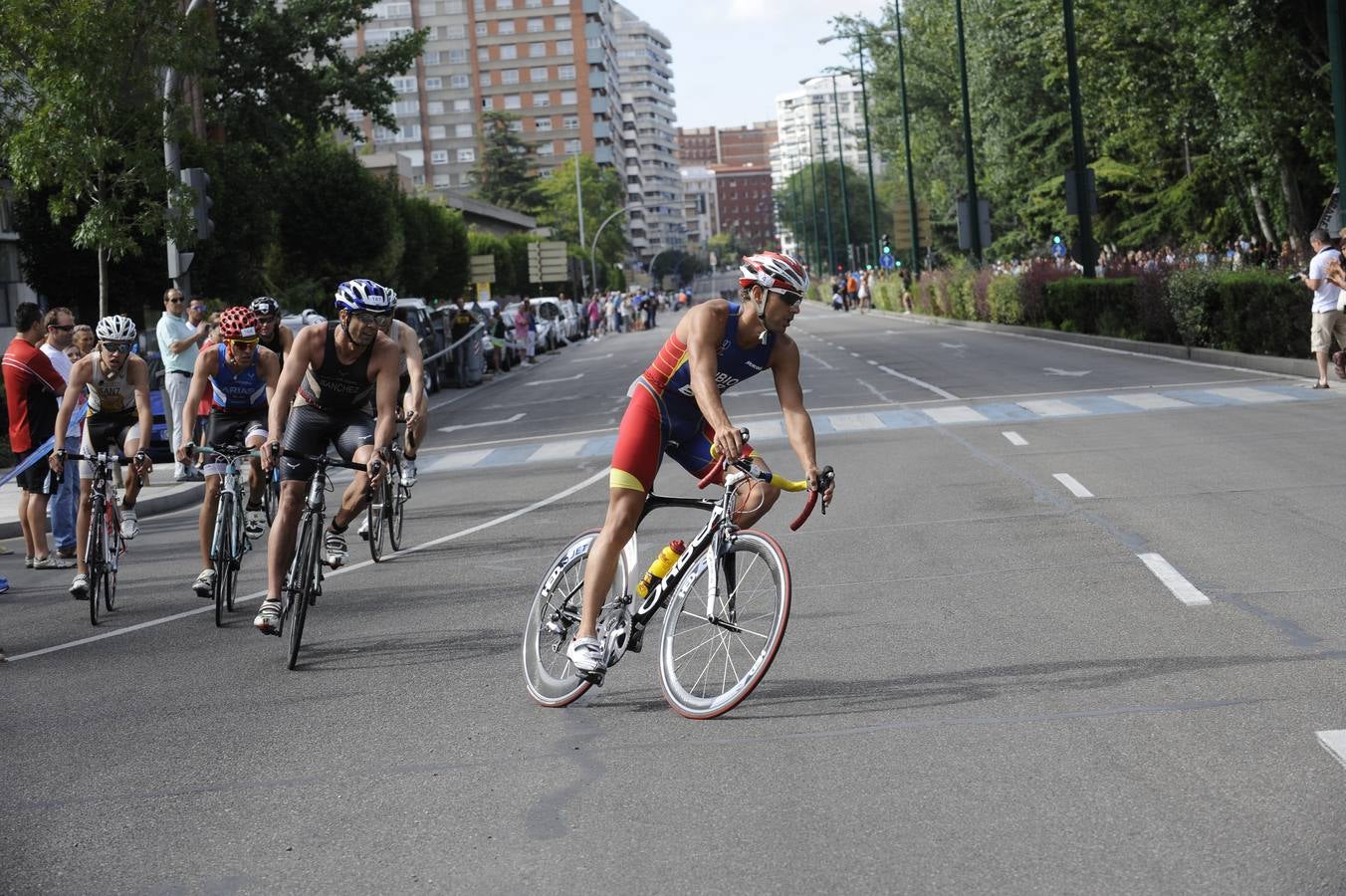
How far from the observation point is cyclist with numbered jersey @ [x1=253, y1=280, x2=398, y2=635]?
28.5ft

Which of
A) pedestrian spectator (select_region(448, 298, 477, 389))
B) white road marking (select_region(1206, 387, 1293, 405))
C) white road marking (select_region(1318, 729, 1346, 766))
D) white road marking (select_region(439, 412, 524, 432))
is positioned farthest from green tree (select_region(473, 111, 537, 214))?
white road marking (select_region(1318, 729, 1346, 766))

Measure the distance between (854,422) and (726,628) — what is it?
14345 millimetres

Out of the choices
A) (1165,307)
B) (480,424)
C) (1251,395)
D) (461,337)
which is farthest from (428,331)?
(1251,395)

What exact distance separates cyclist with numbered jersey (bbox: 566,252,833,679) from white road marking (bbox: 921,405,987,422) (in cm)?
1346

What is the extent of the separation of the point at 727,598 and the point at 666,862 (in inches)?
75.1

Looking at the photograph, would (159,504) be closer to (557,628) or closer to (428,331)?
(557,628)

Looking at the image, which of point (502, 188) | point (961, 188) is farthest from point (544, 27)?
point (961, 188)

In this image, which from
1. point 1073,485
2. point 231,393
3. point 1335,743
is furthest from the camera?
point 1073,485

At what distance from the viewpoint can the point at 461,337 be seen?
37938mm

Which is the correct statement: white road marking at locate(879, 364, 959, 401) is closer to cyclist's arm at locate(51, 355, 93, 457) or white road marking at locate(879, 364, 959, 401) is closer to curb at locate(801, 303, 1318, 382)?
curb at locate(801, 303, 1318, 382)

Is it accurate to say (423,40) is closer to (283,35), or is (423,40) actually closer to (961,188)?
(283,35)

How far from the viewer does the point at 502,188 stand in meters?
151

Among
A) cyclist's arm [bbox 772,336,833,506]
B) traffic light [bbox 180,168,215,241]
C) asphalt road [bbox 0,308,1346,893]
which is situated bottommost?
asphalt road [bbox 0,308,1346,893]

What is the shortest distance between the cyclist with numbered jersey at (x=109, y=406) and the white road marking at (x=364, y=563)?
36.2 inches
